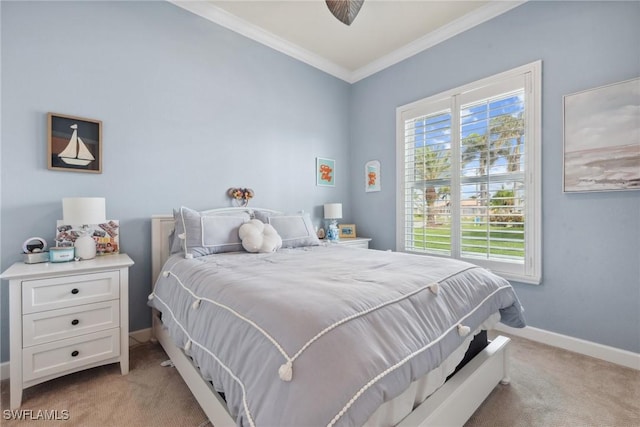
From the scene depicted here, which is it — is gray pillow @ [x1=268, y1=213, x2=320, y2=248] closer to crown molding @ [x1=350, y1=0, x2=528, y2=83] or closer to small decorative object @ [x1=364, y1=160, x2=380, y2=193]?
small decorative object @ [x1=364, y1=160, x2=380, y2=193]

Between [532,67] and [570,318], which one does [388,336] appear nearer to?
[570,318]

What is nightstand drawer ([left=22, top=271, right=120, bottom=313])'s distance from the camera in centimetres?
155

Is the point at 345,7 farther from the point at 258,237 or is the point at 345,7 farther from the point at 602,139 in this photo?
the point at 602,139

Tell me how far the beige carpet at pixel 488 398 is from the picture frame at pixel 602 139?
1.29 metres

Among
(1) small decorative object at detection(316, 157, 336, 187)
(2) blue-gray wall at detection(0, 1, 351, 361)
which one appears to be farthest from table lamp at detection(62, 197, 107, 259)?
(1) small decorative object at detection(316, 157, 336, 187)

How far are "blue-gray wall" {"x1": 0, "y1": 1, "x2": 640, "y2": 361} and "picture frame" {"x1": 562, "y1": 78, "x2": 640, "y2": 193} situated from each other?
0.07 meters

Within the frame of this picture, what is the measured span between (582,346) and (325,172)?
114 inches

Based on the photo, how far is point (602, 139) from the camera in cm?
204

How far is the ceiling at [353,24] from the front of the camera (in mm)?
2605

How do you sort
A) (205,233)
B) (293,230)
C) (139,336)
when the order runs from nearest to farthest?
(205,233)
(139,336)
(293,230)

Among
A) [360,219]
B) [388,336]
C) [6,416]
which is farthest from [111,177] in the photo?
[360,219]

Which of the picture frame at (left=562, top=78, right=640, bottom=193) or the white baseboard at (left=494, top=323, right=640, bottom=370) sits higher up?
the picture frame at (left=562, top=78, right=640, bottom=193)

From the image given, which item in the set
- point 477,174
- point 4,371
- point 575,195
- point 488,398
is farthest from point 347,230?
point 4,371

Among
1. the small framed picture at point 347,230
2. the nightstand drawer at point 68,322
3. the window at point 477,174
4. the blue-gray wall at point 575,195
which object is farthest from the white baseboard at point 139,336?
the blue-gray wall at point 575,195
